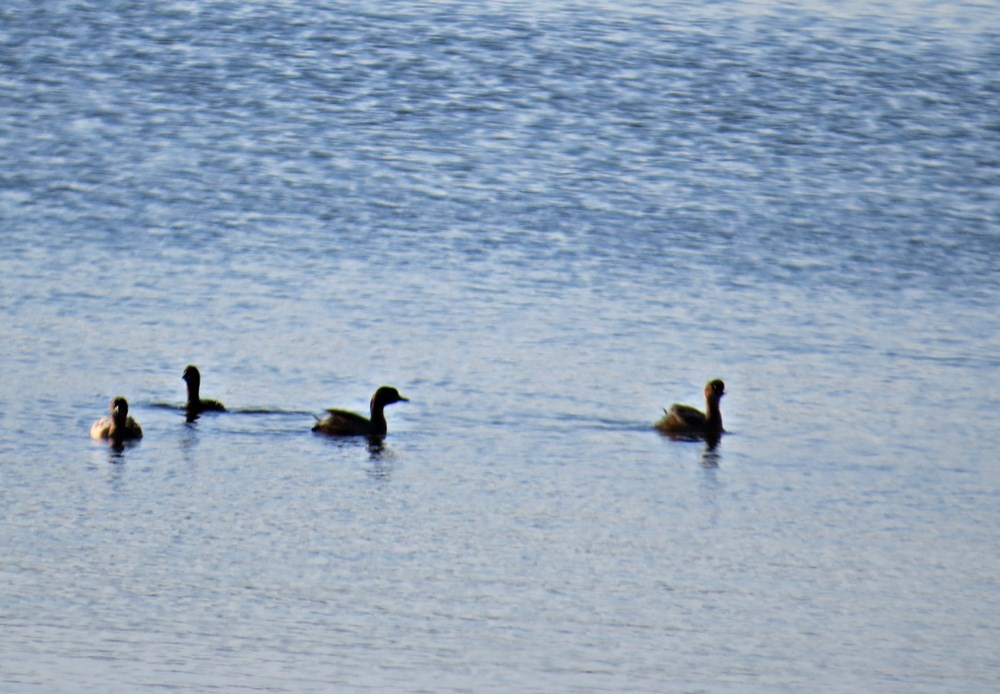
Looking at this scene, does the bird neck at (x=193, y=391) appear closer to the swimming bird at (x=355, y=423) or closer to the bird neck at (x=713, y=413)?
the swimming bird at (x=355, y=423)

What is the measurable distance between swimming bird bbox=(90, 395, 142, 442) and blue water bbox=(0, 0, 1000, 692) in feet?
A: 0.53

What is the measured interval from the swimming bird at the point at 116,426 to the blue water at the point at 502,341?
16 cm

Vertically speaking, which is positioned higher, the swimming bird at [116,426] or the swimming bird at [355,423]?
the swimming bird at [116,426]

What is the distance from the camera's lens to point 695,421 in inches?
637

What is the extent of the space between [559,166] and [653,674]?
45.9 ft

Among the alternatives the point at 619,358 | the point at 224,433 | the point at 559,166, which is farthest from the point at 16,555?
the point at 559,166

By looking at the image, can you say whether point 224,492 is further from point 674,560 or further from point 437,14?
point 437,14

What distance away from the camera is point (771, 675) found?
443 inches

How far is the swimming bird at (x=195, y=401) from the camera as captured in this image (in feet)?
53.3

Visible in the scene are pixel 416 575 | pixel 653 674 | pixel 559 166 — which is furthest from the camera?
pixel 559 166

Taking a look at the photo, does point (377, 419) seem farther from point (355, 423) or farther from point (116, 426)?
point (116, 426)

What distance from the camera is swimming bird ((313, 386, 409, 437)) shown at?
52.4ft

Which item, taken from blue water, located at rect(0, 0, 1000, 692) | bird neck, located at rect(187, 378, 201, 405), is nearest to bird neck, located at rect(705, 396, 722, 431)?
blue water, located at rect(0, 0, 1000, 692)

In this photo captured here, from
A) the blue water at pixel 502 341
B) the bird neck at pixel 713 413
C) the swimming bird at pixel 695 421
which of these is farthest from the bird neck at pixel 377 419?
the bird neck at pixel 713 413
